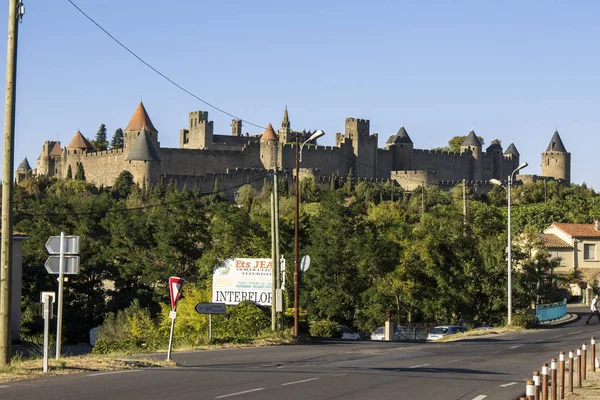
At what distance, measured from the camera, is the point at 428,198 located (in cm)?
9631

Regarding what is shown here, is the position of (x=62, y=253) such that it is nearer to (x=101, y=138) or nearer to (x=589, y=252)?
(x=589, y=252)

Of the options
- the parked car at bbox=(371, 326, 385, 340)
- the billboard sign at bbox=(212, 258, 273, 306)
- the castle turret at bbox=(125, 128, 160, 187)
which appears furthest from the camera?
the castle turret at bbox=(125, 128, 160, 187)

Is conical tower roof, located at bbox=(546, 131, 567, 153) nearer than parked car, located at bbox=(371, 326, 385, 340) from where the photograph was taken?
No

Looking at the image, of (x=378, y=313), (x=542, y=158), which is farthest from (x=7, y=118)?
(x=542, y=158)

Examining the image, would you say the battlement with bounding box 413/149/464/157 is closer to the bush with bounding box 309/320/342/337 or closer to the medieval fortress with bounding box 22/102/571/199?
the medieval fortress with bounding box 22/102/571/199

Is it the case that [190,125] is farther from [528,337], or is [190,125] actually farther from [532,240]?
[528,337]

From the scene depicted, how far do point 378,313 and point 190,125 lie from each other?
9007 centimetres

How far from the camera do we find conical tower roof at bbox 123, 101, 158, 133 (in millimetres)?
118188

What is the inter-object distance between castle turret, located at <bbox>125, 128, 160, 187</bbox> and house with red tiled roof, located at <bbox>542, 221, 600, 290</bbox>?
55.9 metres

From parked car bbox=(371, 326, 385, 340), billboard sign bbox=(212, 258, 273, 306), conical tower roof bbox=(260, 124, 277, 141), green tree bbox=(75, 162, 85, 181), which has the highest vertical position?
conical tower roof bbox=(260, 124, 277, 141)

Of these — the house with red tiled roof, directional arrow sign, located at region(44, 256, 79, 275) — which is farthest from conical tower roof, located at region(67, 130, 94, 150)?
directional arrow sign, located at region(44, 256, 79, 275)

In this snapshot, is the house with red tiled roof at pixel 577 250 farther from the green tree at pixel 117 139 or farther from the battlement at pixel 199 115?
the green tree at pixel 117 139

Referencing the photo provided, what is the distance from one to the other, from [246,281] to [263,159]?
8976 cm

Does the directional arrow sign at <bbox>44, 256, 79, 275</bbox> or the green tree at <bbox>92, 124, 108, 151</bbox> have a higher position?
the green tree at <bbox>92, 124, 108, 151</bbox>
